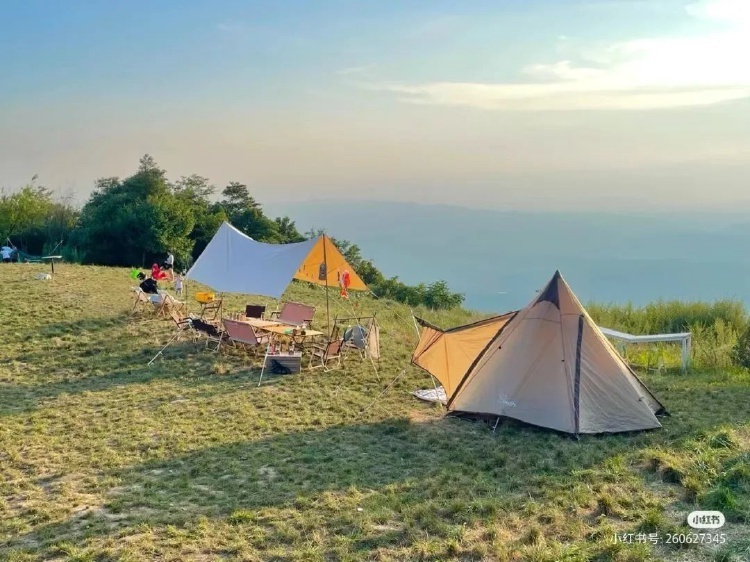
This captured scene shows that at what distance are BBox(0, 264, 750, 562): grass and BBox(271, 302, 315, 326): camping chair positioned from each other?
1795 mm

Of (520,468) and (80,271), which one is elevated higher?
(80,271)

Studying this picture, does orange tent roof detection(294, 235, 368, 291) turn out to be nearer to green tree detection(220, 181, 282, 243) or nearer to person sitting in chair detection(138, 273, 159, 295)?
person sitting in chair detection(138, 273, 159, 295)

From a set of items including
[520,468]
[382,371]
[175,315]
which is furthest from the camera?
[175,315]

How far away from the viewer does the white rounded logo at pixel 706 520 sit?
15.6 feet

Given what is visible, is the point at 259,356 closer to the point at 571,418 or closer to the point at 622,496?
the point at 571,418

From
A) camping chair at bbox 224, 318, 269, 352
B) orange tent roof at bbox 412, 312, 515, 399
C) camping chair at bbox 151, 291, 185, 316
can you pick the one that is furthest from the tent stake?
camping chair at bbox 151, 291, 185, 316

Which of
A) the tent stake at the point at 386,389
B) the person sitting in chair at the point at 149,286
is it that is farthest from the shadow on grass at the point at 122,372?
the person sitting in chair at the point at 149,286

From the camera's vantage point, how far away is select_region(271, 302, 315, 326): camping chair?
12203 mm

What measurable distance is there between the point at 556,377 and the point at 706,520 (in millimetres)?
2770

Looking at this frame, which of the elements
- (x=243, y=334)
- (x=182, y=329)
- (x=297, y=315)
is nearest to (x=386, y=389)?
(x=243, y=334)

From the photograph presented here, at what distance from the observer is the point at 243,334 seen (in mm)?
10625

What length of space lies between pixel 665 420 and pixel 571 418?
4.65 ft

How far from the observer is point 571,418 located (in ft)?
23.6

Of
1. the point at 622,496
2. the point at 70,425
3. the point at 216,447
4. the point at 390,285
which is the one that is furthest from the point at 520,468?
the point at 390,285
